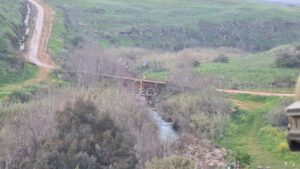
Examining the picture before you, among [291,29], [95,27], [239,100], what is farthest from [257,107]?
[291,29]

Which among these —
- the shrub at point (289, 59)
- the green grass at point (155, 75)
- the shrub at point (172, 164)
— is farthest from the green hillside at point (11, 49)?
the shrub at point (172, 164)

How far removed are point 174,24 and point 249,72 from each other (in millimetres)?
46126

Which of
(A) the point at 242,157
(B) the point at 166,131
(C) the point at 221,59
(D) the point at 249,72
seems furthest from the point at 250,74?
(A) the point at 242,157

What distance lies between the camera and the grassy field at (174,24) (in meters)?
101

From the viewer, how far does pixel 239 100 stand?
181 feet

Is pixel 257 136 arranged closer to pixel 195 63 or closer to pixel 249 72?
pixel 249 72

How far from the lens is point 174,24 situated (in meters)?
112

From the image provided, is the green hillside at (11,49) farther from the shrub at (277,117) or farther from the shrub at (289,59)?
the shrub at (289,59)

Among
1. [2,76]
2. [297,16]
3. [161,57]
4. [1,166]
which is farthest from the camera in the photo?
[297,16]

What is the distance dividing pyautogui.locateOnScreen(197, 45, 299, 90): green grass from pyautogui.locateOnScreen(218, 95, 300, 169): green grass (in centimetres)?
698

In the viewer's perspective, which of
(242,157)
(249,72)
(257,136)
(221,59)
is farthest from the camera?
(221,59)

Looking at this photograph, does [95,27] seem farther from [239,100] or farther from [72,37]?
[239,100]

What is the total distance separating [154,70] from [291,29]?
56948mm

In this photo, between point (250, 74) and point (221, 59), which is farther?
point (221, 59)
